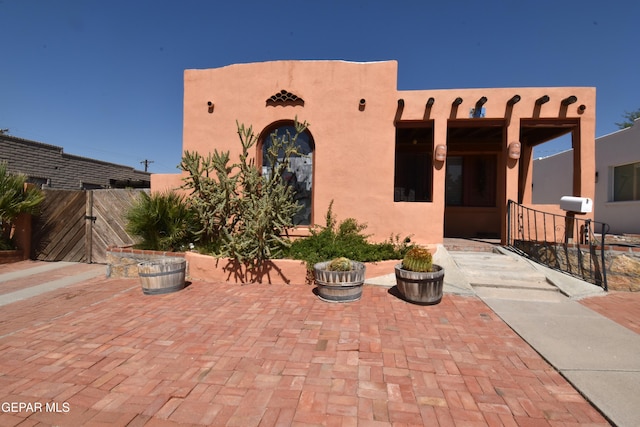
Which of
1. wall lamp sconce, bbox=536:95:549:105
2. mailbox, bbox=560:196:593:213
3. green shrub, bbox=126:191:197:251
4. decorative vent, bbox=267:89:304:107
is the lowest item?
green shrub, bbox=126:191:197:251

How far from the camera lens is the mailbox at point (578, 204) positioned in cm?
580

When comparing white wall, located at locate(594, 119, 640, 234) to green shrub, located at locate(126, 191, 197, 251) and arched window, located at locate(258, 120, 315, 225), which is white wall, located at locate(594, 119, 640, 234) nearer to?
arched window, located at locate(258, 120, 315, 225)

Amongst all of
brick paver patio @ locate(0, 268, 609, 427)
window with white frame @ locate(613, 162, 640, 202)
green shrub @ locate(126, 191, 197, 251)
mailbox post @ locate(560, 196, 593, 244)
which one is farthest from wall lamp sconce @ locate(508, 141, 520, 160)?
green shrub @ locate(126, 191, 197, 251)

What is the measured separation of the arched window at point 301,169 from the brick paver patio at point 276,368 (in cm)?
331

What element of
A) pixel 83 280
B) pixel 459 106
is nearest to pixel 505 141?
pixel 459 106

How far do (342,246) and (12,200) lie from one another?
906 cm

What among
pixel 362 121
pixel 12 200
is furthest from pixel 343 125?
pixel 12 200

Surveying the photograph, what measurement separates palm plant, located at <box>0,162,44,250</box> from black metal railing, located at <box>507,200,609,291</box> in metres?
12.8

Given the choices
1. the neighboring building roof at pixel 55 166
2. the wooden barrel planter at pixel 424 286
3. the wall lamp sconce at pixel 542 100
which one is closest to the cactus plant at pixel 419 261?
the wooden barrel planter at pixel 424 286

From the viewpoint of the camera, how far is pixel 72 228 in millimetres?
7672

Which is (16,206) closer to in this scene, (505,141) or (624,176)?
(505,141)

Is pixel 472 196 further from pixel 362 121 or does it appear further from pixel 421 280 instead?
pixel 421 280

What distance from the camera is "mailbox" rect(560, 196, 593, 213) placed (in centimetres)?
580

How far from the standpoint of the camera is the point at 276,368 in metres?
2.67
